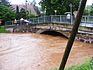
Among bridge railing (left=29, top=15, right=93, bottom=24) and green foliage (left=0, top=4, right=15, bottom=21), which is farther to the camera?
green foliage (left=0, top=4, right=15, bottom=21)

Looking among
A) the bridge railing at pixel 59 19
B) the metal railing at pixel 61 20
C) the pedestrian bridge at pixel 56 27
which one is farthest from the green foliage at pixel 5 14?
the bridge railing at pixel 59 19

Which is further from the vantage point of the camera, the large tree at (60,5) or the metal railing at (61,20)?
the large tree at (60,5)

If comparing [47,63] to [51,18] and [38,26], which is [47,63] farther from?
[38,26]

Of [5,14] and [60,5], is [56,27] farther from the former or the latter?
[5,14]

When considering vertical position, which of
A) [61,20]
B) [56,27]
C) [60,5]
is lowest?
[56,27]

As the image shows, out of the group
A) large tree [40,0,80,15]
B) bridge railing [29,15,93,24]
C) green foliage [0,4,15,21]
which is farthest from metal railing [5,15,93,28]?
large tree [40,0,80,15]

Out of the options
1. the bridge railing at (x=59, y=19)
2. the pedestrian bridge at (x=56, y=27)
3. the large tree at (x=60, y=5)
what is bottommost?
the pedestrian bridge at (x=56, y=27)

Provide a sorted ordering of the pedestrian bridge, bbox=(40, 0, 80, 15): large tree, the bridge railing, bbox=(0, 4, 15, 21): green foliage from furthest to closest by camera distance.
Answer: bbox=(0, 4, 15, 21): green foliage < bbox=(40, 0, 80, 15): large tree < the pedestrian bridge < the bridge railing

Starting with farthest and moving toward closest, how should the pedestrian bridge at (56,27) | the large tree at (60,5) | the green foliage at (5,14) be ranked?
the green foliage at (5,14) → the large tree at (60,5) → the pedestrian bridge at (56,27)

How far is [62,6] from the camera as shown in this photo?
42.7 m

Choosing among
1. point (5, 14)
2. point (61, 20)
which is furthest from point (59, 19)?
point (5, 14)

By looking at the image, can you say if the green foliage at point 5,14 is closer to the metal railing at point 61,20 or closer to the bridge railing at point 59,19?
the metal railing at point 61,20

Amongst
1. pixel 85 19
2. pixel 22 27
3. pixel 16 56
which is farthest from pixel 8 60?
pixel 22 27

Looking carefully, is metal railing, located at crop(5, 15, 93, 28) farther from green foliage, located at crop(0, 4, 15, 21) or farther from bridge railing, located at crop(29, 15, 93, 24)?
green foliage, located at crop(0, 4, 15, 21)
